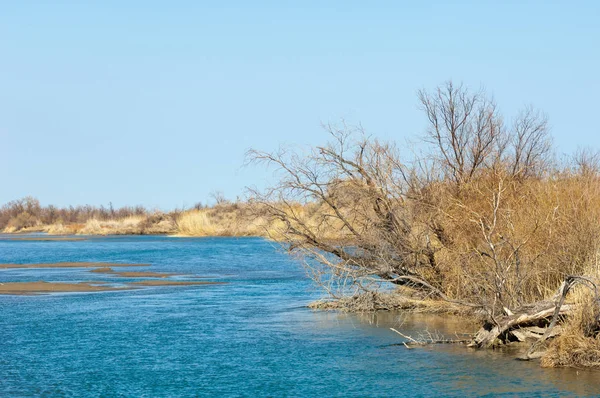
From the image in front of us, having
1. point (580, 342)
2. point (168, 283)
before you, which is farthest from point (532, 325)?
point (168, 283)

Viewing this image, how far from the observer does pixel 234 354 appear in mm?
14945

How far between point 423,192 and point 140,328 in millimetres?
7036

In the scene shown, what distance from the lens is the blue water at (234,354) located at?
40.4 feet

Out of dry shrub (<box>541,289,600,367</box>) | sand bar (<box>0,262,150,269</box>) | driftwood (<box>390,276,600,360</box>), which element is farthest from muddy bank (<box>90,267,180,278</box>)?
dry shrub (<box>541,289,600,367</box>)

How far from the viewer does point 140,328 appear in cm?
1828

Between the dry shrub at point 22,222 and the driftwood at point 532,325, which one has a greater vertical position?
the dry shrub at point 22,222

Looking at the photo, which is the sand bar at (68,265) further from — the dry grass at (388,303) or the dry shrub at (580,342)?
the dry shrub at (580,342)

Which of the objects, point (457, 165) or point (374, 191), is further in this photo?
point (457, 165)

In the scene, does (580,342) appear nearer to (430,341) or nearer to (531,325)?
(531,325)

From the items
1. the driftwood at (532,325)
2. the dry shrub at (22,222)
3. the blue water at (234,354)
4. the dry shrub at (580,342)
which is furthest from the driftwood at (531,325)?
the dry shrub at (22,222)

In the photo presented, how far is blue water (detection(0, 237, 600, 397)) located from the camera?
484 inches

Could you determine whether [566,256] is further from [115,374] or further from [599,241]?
[115,374]

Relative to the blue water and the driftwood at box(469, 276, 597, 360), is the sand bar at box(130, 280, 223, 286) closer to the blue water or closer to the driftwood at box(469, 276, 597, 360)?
the blue water

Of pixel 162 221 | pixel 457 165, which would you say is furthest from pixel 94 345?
pixel 162 221
